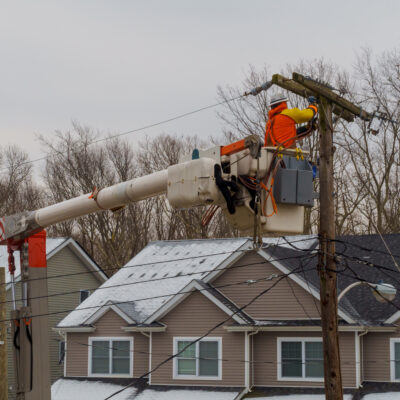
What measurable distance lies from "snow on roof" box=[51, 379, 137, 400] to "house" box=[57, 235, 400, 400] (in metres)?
0.42

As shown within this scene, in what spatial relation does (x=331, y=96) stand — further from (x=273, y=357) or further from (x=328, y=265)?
(x=273, y=357)

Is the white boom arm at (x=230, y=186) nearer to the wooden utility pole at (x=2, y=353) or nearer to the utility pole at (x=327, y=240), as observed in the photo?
the utility pole at (x=327, y=240)

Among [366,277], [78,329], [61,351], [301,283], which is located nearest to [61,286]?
[61,351]

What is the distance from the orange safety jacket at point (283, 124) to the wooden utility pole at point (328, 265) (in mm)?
2614

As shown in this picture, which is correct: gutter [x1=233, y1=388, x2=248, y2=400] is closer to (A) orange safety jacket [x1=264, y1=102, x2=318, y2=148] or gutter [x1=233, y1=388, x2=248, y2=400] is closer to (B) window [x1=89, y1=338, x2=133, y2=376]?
(B) window [x1=89, y1=338, x2=133, y2=376]

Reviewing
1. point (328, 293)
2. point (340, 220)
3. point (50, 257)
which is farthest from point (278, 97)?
point (340, 220)

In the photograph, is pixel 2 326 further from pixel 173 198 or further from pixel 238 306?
pixel 173 198

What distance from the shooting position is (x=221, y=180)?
10.3 meters

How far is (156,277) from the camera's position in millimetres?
29469

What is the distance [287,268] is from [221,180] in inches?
657

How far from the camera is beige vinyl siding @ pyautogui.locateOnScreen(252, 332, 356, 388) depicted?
25.2 metres

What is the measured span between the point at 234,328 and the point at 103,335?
4.98m

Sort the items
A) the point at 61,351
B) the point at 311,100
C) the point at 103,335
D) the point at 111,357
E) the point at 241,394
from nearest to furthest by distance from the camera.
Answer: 1. the point at 311,100
2. the point at 241,394
3. the point at 111,357
4. the point at 103,335
5. the point at 61,351

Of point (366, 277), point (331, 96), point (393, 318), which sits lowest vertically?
point (393, 318)
